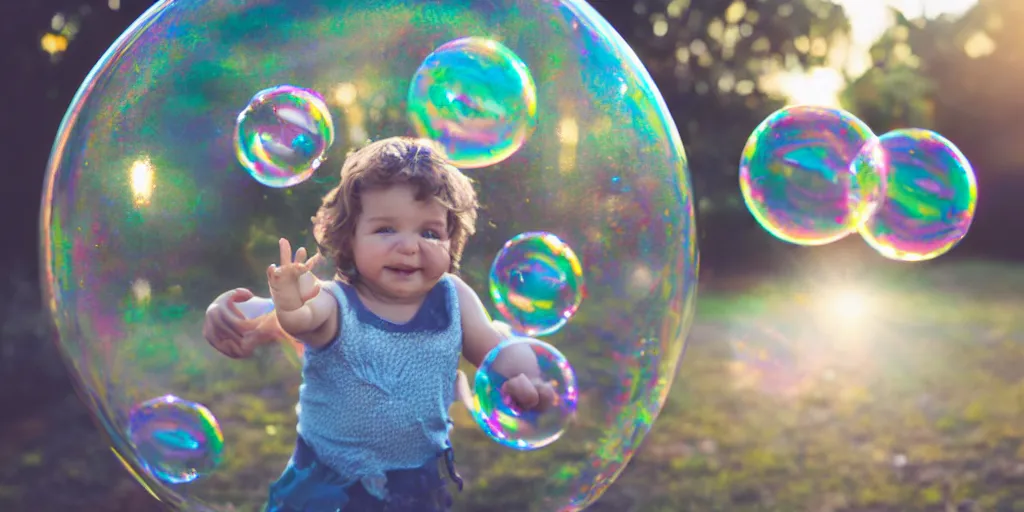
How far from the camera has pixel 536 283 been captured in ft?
7.95

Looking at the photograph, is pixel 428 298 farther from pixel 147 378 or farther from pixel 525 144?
pixel 147 378

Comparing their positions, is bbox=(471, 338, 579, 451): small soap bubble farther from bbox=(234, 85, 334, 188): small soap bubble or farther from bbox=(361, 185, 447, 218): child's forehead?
bbox=(234, 85, 334, 188): small soap bubble

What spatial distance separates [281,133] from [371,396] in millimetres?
589

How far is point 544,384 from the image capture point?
7.63 feet

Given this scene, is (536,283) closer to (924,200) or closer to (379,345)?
(379,345)

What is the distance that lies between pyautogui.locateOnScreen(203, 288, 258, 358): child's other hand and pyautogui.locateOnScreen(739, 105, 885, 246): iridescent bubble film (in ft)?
4.65

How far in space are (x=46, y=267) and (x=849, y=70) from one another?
1036 cm

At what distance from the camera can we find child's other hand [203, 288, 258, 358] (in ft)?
7.32

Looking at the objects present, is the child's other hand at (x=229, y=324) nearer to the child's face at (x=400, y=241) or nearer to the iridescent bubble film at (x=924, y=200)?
the child's face at (x=400, y=241)

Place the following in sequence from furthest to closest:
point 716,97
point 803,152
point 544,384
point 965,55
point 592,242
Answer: point 965,55 → point 716,97 → point 803,152 → point 592,242 → point 544,384

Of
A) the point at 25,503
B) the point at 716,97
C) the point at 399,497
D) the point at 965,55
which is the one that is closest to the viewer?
the point at 399,497

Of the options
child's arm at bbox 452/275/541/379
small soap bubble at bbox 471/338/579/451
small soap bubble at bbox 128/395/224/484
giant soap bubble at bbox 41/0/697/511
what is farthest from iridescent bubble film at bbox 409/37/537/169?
small soap bubble at bbox 128/395/224/484

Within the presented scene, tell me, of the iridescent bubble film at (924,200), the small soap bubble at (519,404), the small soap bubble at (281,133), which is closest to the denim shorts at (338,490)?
the small soap bubble at (519,404)

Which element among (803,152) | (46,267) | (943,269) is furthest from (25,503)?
(943,269)
